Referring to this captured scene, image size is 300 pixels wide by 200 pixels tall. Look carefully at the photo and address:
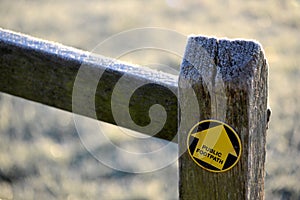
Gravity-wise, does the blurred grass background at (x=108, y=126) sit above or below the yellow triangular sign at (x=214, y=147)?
below

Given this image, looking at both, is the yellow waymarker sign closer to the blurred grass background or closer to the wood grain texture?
the wood grain texture

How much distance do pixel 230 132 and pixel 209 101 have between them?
0.07 meters

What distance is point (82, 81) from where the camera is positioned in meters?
1.35

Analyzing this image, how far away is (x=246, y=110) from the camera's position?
1057mm

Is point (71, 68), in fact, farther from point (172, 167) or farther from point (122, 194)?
point (172, 167)

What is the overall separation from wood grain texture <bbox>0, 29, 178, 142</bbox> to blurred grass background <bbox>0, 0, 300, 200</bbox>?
4.48ft

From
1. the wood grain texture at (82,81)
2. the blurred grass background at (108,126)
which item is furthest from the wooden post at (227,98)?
the blurred grass background at (108,126)

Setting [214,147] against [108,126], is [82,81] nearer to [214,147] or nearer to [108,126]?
[214,147]

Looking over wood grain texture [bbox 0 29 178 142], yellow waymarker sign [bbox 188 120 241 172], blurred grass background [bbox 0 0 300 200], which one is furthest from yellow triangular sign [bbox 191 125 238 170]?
blurred grass background [bbox 0 0 300 200]

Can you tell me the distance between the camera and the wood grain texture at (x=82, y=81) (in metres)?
1.28

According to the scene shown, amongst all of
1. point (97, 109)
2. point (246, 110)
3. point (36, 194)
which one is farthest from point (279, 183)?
point (246, 110)

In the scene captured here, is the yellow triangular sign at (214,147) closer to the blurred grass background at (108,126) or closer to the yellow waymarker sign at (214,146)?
the yellow waymarker sign at (214,146)

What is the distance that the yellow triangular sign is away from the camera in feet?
3.58

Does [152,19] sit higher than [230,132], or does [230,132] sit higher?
[230,132]
